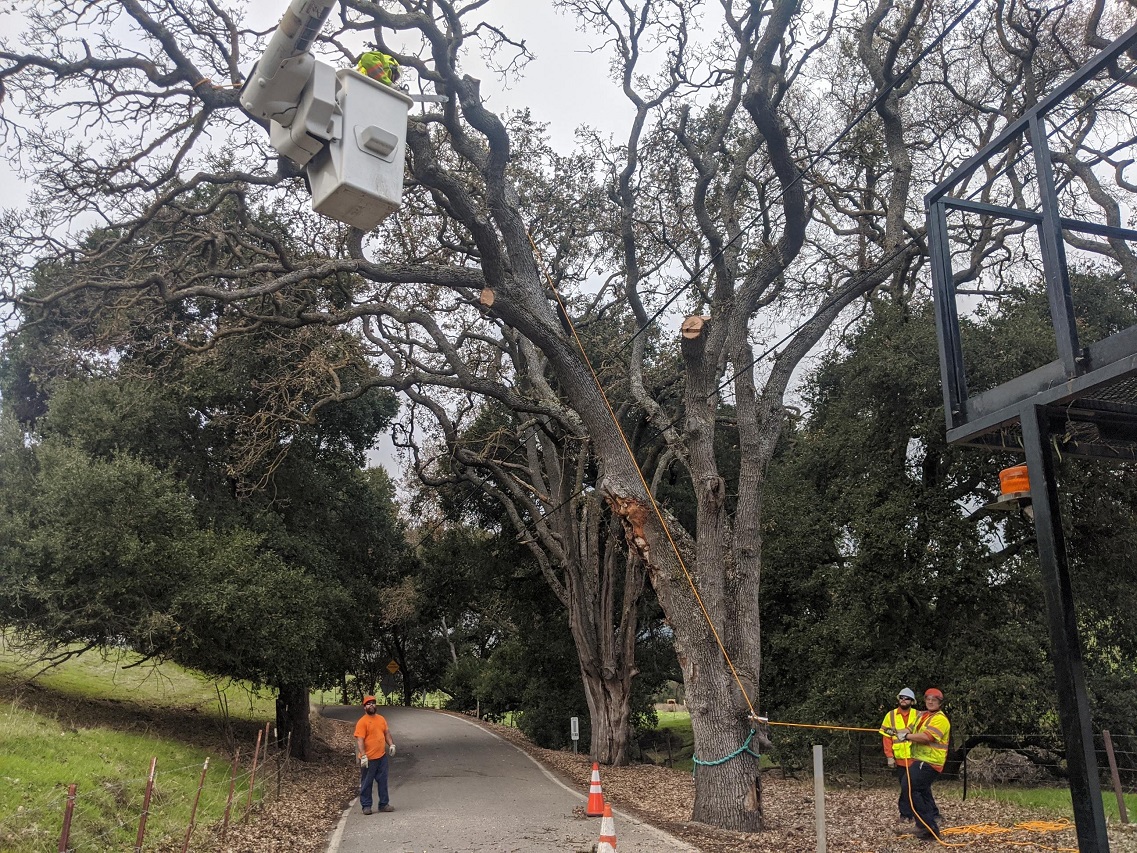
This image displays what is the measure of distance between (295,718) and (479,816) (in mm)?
9903

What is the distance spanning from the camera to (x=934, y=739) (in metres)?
9.16

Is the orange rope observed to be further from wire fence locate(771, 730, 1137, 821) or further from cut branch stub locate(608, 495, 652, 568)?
cut branch stub locate(608, 495, 652, 568)

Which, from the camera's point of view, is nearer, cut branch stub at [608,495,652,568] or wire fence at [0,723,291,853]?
wire fence at [0,723,291,853]

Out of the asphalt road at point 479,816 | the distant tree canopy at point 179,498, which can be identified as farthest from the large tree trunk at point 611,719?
the distant tree canopy at point 179,498

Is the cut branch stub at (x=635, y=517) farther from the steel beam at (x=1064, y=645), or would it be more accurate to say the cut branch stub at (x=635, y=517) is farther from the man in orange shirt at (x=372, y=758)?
the steel beam at (x=1064, y=645)

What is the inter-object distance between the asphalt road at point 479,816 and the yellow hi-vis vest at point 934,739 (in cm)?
280

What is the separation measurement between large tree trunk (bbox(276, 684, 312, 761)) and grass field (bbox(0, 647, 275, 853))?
800 mm

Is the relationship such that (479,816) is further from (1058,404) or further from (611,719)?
(1058,404)

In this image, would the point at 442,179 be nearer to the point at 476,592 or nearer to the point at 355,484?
the point at 355,484

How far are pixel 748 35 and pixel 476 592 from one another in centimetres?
2102

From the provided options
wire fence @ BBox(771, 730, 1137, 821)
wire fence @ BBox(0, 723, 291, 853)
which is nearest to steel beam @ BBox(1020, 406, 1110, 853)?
wire fence @ BBox(0, 723, 291, 853)

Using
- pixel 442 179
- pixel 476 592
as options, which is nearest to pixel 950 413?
pixel 442 179

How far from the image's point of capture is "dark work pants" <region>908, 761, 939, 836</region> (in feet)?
30.2

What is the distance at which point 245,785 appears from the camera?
13.2 meters
